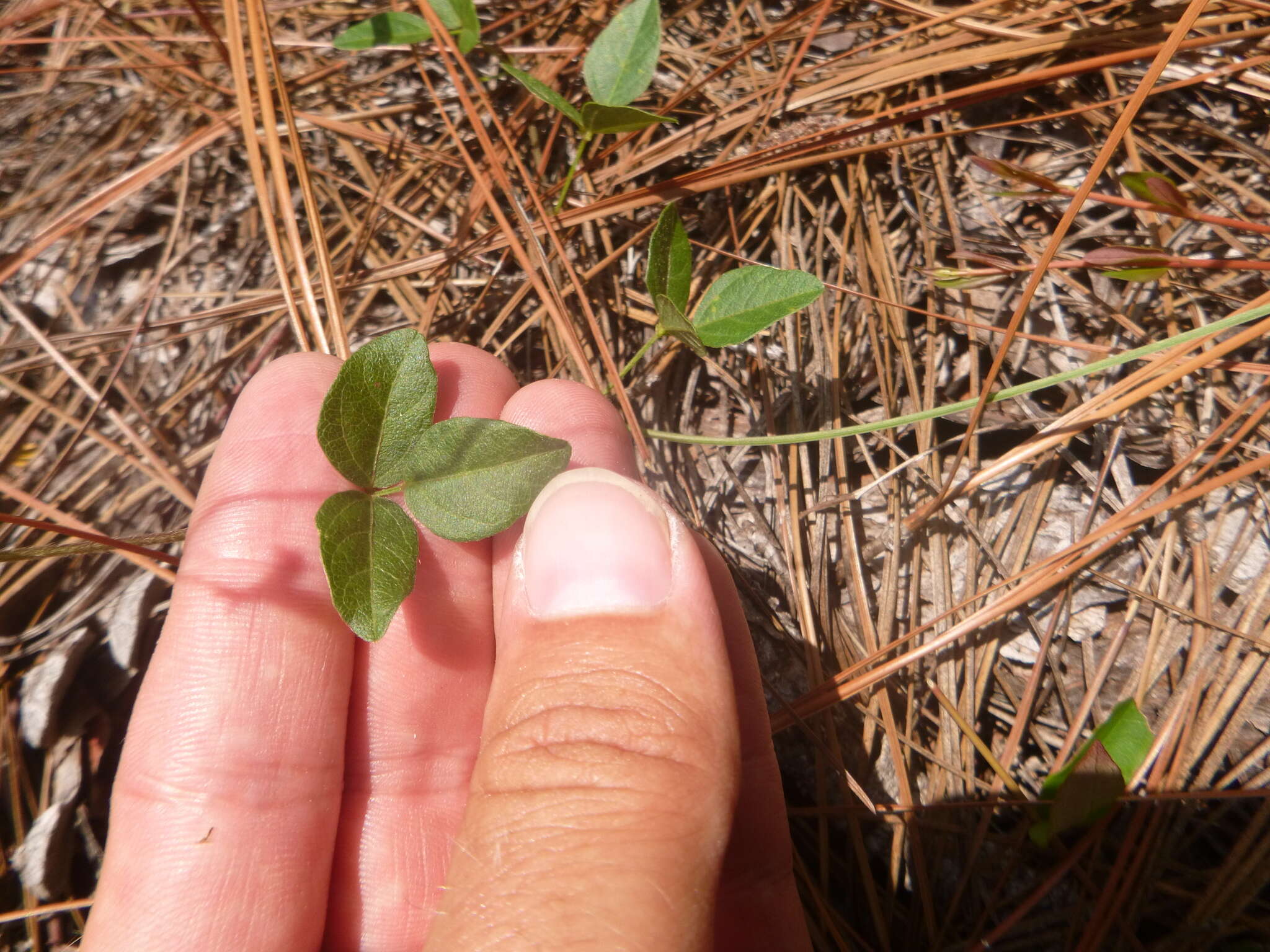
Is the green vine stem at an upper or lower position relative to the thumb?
upper

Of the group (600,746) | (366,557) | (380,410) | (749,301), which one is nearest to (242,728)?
(366,557)

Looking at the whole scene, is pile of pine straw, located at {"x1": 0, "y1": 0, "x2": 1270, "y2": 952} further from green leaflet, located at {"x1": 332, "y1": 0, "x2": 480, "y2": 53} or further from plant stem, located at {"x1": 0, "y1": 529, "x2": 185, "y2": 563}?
green leaflet, located at {"x1": 332, "y1": 0, "x2": 480, "y2": 53}

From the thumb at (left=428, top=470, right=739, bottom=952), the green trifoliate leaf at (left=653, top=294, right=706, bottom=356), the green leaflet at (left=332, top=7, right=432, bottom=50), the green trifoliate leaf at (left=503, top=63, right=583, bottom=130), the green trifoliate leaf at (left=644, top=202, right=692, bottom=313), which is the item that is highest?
the green leaflet at (left=332, top=7, right=432, bottom=50)

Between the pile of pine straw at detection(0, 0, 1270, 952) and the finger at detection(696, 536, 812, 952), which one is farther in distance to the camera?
the pile of pine straw at detection(0, 0, 1270, 952)

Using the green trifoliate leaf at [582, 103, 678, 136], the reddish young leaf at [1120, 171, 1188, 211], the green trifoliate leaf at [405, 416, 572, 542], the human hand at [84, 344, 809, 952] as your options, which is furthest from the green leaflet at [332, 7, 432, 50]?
the reddish young leaf at [1120, 171, 1188, 211]

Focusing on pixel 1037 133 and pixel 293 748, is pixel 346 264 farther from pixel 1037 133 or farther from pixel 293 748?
pixel 1037 133

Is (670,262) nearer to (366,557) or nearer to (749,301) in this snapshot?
(749,301)
